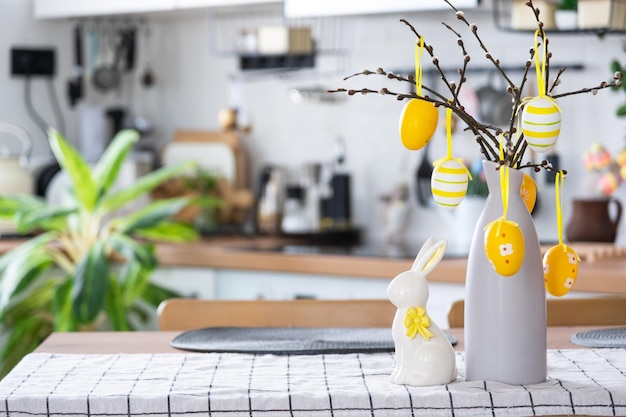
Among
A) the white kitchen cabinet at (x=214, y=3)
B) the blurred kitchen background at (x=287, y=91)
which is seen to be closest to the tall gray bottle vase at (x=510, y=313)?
the blurred kitchen background at (x=287, y=91)

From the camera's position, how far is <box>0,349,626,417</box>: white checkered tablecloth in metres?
1.27

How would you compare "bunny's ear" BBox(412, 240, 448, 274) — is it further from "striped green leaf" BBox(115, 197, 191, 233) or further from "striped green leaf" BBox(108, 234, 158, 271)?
"striped green leaf" BBox(115, 197, 191, 233)

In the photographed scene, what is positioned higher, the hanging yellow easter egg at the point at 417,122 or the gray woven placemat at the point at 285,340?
the hanging yellow easter egg at the point at 417,122

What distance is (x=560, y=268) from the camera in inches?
55.6

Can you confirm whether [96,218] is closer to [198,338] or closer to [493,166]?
[198,338]

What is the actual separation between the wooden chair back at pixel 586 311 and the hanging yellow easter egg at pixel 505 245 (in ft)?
2.14

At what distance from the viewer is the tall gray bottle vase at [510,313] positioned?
53.5 inches

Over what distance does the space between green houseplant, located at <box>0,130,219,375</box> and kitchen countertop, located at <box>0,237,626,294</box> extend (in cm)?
8

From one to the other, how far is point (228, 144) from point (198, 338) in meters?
2.09

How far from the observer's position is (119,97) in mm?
4051

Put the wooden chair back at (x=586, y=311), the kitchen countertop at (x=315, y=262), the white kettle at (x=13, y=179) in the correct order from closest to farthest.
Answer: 1. the wooden chair back at (x=586, y=311)
2. the kitchen countertop at (x=315, y=262)
3. the white kettle at (x=13, y=179)

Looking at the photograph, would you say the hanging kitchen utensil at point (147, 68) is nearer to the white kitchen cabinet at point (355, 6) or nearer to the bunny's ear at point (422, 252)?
the white kitchen cabinet at point (355, 6)

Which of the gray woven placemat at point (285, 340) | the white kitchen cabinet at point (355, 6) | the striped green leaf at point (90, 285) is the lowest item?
the striped green leaf at point (90, 285)

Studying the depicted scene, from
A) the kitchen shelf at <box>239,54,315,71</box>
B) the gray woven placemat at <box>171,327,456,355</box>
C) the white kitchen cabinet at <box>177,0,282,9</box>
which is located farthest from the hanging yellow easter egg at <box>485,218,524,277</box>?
the kitchen shelf at <box>239,54,315,71</box>
